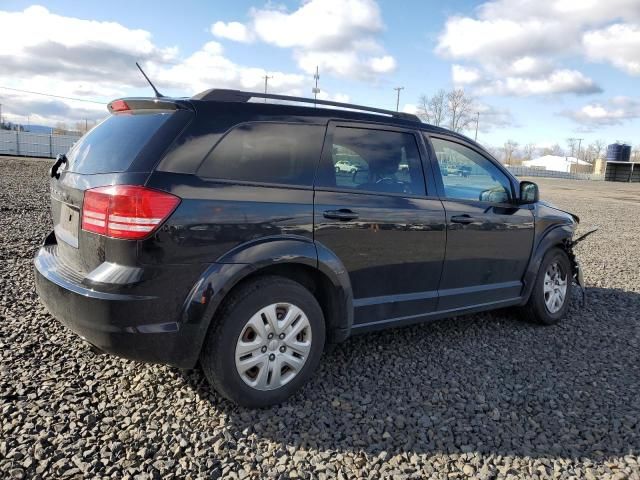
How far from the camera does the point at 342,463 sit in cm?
267

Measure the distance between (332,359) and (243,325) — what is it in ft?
3.79

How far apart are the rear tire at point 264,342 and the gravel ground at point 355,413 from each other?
0.16 metres

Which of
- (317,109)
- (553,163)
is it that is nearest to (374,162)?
(317,109)

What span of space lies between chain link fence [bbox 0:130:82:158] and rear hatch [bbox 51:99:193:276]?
38.5 metres

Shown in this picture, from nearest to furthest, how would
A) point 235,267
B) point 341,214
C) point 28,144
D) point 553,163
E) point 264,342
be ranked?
1. point 235,267
2. point 264,342
3. point 341,214
4. point 28,144
5. point 553,163

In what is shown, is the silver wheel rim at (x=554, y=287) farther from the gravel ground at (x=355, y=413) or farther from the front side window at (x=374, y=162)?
the front side window at (x=374, y=162)

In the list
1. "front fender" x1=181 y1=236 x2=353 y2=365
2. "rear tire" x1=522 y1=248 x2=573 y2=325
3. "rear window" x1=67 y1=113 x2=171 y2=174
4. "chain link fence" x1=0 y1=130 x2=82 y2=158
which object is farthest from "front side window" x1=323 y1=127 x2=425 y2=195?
"chain link fence" x1=0 y1=130 x2=82 y2=158

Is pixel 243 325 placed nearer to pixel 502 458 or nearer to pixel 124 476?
pixel 124 476

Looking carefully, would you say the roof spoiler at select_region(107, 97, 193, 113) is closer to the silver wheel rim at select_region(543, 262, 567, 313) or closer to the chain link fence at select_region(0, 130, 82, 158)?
the silver wheel rim at select_region(543, 262, 567, 313)

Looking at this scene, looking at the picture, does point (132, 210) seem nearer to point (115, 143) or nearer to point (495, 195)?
point (115, 143)

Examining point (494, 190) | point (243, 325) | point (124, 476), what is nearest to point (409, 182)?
point (494, 190)

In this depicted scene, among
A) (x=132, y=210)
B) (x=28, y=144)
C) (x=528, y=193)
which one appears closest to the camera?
(x=132, y=210)

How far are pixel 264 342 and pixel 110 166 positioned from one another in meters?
1.33

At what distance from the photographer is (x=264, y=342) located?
3061 mm
